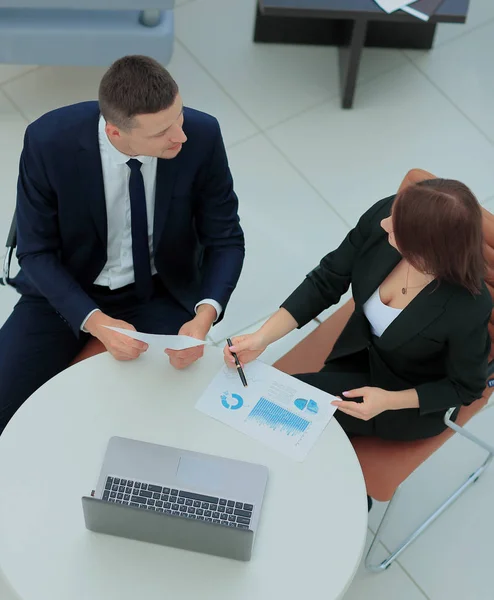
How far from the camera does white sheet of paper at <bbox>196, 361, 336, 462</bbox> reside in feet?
7.54

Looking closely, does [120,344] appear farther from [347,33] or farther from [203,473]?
[347,33]

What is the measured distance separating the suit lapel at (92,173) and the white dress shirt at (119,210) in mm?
18

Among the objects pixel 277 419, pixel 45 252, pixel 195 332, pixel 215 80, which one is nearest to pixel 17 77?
pixel 215 80

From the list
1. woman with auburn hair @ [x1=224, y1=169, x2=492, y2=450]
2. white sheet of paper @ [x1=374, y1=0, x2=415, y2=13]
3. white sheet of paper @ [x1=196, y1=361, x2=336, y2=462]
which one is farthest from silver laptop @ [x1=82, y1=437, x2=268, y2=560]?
white sheet of paper @ [x1=374, y1=0, x2=415, y2=13]

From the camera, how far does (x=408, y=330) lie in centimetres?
241

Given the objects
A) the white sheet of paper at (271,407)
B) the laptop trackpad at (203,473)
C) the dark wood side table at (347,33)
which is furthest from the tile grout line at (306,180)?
the laptop trackpad at (203,473)

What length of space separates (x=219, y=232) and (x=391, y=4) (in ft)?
5.01

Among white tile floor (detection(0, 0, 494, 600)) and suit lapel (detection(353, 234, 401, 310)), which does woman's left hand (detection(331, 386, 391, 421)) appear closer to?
suit lapel (detection(353, 234, 401, 310))

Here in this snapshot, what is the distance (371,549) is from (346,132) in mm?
1828

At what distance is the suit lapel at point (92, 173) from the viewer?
7.98 feet

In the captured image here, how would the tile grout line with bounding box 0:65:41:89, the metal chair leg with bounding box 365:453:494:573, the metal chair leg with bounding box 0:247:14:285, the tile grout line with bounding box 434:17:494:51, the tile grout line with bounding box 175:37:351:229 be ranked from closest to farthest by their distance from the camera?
the metal chair leg with bounding box 0:247:14:285, the metal chair leg with bounding box 365:453:494:573, the tile grout line with bounding box 175:37:351:229, the tile grout line with bounding box 0:65:41:89, the tile grout line with bounding box 434:17:494:51

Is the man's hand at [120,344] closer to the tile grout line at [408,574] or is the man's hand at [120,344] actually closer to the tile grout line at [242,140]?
the tile grout line at [408,574]

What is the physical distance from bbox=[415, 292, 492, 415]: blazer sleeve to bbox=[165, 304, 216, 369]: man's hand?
0.59 meters

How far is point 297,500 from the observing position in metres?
2.20
